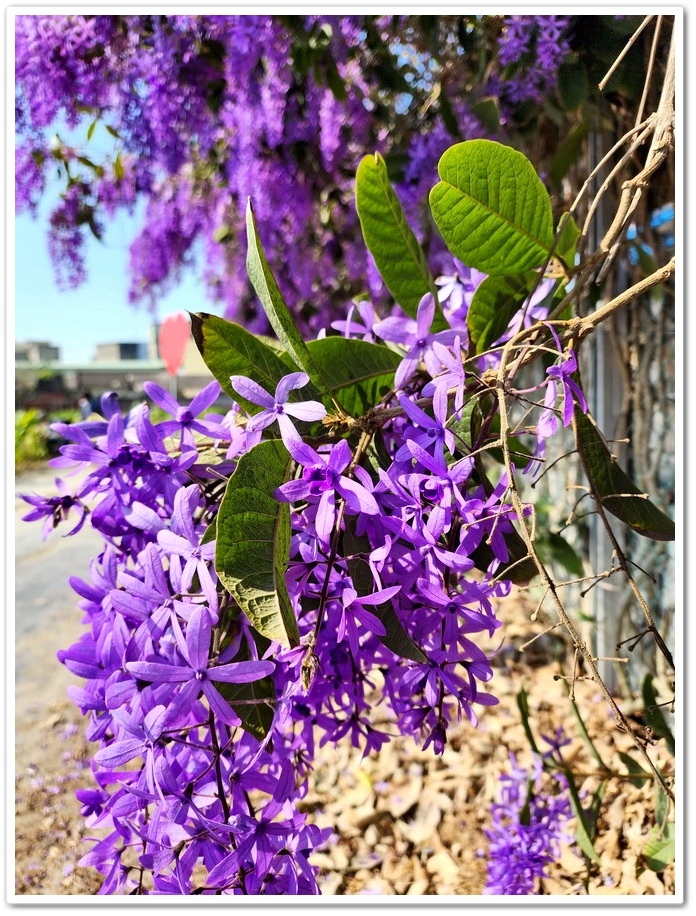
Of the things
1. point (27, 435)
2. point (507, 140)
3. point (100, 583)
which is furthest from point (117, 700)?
point (27, 435)

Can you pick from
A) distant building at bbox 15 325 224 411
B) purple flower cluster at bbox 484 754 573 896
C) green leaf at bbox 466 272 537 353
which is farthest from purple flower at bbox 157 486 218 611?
distant building at bbox 15 325 224 411

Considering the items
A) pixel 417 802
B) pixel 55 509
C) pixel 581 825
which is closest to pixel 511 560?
pixel 55 509

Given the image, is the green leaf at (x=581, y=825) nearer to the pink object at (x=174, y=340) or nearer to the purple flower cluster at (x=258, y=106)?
the purple flower cluster at (x=258, y=106)

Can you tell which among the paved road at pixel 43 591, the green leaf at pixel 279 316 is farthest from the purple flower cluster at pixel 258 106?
the paved road at pixel 43 591

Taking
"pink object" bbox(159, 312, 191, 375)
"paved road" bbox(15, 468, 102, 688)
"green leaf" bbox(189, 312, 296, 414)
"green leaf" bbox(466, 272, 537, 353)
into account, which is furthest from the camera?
"pink object" bbox(159, 312, 191, 375)

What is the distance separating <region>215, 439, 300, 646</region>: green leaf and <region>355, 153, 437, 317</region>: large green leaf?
291 mm

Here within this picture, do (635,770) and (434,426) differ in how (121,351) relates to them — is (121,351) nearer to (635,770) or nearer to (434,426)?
(635,770)

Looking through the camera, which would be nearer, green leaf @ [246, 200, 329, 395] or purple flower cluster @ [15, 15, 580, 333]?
green leaf @ [246, 200, 329, 395]

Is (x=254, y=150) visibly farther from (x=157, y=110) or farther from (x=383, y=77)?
(x=383, y=77)

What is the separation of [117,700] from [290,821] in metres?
0.22

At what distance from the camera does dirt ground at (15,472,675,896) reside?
132cm

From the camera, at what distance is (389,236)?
0.67m

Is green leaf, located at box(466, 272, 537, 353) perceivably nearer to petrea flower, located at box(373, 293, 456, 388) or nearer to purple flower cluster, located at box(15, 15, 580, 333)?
petrea flower, located at box(373, 293, 456, 388)

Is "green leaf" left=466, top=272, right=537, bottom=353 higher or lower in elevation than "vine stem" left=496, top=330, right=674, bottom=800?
higher
